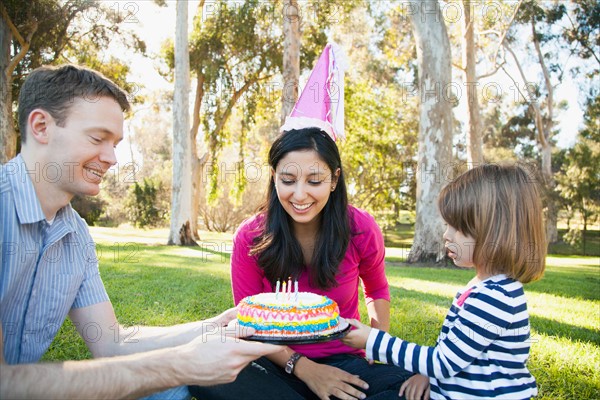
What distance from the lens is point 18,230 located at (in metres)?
1.91

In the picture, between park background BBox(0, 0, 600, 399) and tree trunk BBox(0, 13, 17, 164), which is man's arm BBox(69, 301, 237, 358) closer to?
park background BBox(0, 0, 600, 399)

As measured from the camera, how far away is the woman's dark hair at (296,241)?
8.75 ft

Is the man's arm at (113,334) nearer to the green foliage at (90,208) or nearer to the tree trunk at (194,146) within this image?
the tree trunk at (194,146)

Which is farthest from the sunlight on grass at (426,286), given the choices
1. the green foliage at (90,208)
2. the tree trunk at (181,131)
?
the green foliage at (90,208)

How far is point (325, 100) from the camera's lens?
316 cm

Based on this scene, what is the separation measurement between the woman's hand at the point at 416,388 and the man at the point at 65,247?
2.31ft

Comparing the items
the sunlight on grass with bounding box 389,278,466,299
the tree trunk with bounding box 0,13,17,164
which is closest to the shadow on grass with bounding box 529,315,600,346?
the sunlight on grass with bounding box 389,278,466,299

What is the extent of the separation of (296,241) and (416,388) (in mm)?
972

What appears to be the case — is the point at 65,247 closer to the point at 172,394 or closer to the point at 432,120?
the point at 172,394

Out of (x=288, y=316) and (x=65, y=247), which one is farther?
(x=288, y=316)

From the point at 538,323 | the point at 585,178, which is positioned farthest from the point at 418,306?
the point at 585,178

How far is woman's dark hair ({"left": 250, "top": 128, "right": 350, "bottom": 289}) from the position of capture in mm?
2666

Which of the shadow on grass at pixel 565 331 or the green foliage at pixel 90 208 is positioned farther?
the green foliage at pixel 90 208

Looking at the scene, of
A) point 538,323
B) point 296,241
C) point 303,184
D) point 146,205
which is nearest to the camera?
point 303,184
